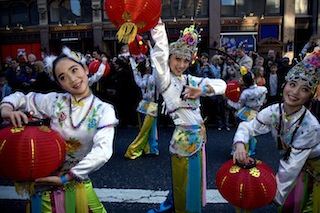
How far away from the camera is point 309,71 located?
7.63 feet

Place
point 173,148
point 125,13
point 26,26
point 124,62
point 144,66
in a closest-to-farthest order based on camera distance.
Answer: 1. point 125,13
2. point 173,148
3. point 144,66
4. point 124,62
5. point 26,26

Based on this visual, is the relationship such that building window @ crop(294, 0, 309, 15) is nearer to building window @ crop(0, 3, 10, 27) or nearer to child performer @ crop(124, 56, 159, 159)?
child performer @ crop(124, 56, 159, 159)

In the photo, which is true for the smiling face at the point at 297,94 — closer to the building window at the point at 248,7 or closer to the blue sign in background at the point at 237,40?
the blue sign in background at the point at 237,40

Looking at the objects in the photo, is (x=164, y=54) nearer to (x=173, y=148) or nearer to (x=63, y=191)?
(x=173, y=148)

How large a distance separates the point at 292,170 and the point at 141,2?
168 cm

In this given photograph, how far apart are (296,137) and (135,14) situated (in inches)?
60.5

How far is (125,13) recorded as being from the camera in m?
2.43

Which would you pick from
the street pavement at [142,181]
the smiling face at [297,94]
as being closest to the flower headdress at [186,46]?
the smiling face at [297,94]

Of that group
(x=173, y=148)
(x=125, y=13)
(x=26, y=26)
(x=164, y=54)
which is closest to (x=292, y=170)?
(x=173, y=148)

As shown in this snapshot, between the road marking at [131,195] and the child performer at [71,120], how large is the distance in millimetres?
1588

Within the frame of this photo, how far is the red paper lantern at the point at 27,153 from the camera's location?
1750 mm

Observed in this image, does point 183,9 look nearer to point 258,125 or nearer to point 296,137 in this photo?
point 258,125

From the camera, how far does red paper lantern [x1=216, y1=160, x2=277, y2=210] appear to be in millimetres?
1927

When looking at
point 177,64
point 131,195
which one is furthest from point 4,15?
point 177,64
